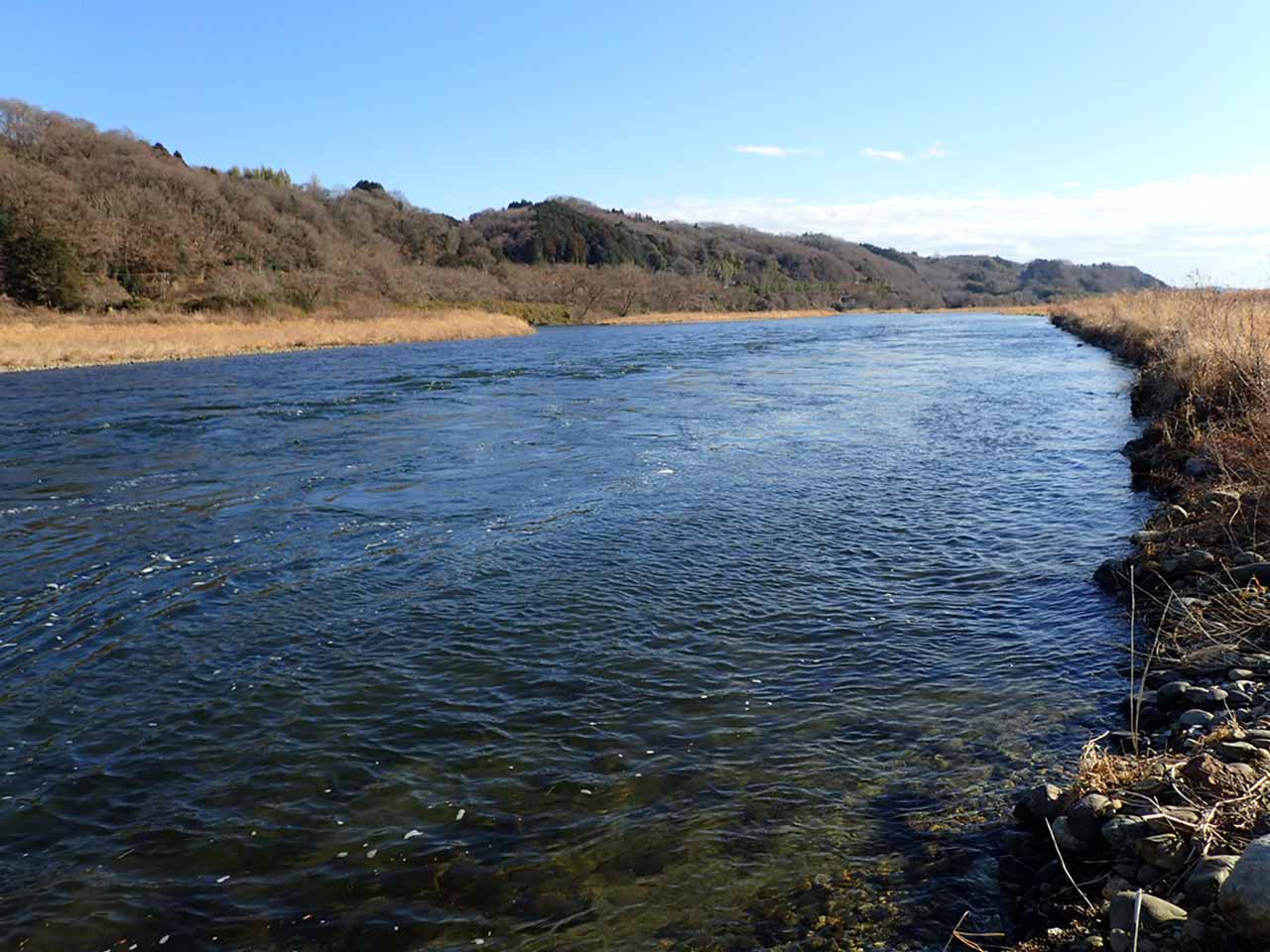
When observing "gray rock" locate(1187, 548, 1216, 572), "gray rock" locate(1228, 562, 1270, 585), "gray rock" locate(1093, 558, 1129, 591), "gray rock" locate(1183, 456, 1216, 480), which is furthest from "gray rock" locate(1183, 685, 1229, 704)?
"gray rock" locate(1183, 456, 1216, 480)

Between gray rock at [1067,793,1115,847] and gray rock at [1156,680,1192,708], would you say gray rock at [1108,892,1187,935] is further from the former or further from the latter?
gray rock at [1156,680,1192,708]

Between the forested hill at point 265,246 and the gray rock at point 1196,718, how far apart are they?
60190 millimetres

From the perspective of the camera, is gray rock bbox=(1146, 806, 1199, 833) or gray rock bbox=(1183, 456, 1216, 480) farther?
gray rock bbox=(1183, 456, 1216, 480)

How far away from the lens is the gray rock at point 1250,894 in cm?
276

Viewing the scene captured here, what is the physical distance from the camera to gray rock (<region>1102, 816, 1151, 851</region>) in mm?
3611

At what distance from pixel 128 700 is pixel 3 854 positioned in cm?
178

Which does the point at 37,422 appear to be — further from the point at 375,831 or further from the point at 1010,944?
the point at 1010,944

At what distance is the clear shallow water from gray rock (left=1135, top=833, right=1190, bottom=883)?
771mm

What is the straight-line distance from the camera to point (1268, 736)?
423 cm

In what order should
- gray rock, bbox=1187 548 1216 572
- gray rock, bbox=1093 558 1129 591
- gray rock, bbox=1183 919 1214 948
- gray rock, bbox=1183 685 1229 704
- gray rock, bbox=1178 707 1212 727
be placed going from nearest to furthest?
gray rock, bbox=1183 919 1214 948 → gray rock, bbox=1178 707 1212 727 → gray rock, bbox=1183 685 1229 704 → gray rock, bbox=1187 548 1216 572 → gray rock, bbox=1093 558 1129 591

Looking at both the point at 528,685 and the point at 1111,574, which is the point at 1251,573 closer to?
the point at 1111,574

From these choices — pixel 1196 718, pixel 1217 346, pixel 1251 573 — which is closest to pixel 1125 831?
pixel 1196 718

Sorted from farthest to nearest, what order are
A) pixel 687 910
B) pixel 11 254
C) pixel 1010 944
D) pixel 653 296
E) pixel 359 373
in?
1. pixel 653 296
2. pixel 11 254
3. pixel 359 373
4. pixel 687 910
5. pixel 1010 944

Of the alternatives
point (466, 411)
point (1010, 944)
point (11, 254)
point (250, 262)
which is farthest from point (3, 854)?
point (250, 262)
